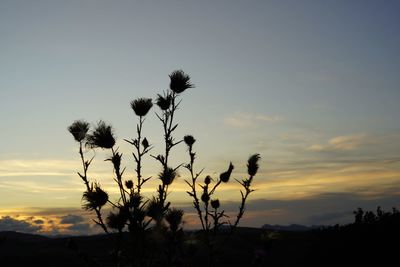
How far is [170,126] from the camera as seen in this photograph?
5.88 meters

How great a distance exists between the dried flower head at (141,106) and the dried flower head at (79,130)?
62cm

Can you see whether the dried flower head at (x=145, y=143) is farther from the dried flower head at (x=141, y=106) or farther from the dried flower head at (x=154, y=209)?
the dried flower head at (x=154, y=209)

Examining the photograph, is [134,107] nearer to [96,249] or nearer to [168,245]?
[168,245]

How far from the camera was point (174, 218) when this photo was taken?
452 cm

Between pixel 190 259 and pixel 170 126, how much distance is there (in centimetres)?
183

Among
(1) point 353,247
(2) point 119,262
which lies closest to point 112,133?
(2) point 119,262

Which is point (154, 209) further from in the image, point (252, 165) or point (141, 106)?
point (252, 165)

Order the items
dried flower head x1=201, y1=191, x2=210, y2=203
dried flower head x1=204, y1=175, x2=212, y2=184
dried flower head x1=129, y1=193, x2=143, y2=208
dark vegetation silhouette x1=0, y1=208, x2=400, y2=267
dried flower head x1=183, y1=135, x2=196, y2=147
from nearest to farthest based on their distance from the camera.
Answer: dark vegetation silhouette x1=0, y1=208, x2=400, y2=267 → dried flower head x1=129, y1=193, x2=143, y2=208 → dried flower head x1=201, y1=191, x2=210, y2=203 → dried flower head x1=204, y1=175, x2=212, y2=184 → dried flower head x1=183, y1=135, x2=196, y2=147

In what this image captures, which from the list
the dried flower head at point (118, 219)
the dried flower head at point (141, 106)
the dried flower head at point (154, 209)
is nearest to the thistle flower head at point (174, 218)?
the dried flower head at point (154, 209)

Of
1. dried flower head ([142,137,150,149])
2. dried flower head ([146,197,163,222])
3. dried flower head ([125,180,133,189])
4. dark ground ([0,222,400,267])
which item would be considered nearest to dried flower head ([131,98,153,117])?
dried flower head ([142,137,150,149])

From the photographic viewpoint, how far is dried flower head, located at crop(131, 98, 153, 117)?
223 inches

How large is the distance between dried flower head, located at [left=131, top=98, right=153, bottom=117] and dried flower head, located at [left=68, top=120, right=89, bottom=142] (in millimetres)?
616

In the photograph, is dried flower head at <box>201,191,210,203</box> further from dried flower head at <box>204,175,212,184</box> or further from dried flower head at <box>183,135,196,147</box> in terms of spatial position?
dried flower head at <box>183,135,196,147</box>

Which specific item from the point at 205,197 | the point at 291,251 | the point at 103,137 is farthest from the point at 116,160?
the point at 291,251
